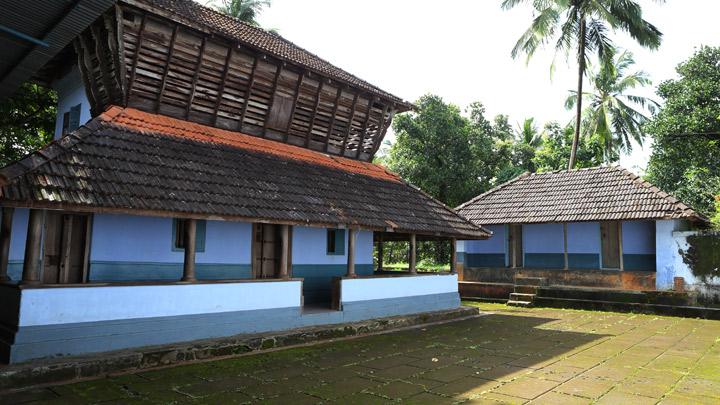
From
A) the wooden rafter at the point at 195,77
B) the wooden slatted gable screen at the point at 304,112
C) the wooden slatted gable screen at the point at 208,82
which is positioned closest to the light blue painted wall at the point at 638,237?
the wooden slatted gable screen at the point at 304,112

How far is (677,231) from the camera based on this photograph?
1312cm

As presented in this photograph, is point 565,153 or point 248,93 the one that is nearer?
point 248,93

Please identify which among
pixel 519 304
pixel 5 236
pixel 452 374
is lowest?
pixel 452 374

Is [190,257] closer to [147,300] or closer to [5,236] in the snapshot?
[147,300]

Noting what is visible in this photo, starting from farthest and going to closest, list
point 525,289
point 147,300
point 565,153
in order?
1. point 565,153
2. point 525,289
3. point 147,300

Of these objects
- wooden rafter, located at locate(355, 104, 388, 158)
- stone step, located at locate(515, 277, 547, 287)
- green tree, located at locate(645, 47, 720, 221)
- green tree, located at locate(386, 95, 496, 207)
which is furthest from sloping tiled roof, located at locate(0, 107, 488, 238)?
green tree, located at locate(645, 47, 720, 221)

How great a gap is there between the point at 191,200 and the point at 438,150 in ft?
60.0

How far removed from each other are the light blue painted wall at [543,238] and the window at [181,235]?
11.5m

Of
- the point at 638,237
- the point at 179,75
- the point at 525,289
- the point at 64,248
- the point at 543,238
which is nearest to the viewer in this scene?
the point at 64,248

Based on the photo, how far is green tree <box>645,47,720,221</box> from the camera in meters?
20.9

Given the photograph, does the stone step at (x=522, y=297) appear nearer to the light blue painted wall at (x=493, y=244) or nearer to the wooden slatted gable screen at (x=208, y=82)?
the light blue painted wall at (x=493, y=244)

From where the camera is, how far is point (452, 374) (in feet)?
20.8

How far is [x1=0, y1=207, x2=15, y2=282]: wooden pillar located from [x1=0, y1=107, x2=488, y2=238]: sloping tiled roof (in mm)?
756

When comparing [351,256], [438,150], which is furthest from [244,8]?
[351,256]
